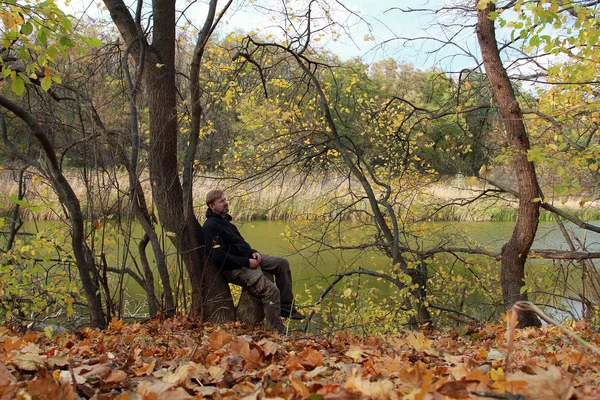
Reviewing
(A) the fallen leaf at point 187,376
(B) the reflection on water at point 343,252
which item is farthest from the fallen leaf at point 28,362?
(B) the reflection on water at point 343,252

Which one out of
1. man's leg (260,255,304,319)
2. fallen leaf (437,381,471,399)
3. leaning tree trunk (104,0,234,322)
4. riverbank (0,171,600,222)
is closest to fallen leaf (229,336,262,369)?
fallen leaf (437,381,471,399)

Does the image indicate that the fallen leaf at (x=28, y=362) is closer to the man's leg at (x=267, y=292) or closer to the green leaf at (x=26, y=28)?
the green leaf at (x=26, y=28)

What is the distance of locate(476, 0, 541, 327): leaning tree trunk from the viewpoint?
4.80 m

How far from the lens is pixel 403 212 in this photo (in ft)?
26.7

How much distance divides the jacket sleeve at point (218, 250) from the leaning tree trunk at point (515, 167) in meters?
2.67

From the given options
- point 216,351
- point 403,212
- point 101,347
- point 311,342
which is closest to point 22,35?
point 101,347

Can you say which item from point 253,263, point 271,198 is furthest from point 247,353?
point 271,198

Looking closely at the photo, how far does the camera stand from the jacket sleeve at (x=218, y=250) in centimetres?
472

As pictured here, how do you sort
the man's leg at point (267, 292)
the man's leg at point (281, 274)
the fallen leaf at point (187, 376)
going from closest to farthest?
1. the fallen leaf at point (187, 376)
2. the man's leg at point (267, 292)
3. the man's leg at point (281, 274)

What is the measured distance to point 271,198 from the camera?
12031mm

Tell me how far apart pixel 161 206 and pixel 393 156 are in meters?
4.92

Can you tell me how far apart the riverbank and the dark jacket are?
0.75 meters

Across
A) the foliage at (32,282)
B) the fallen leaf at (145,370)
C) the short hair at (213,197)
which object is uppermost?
the short hair at (213,197)

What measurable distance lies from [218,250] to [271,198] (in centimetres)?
730
